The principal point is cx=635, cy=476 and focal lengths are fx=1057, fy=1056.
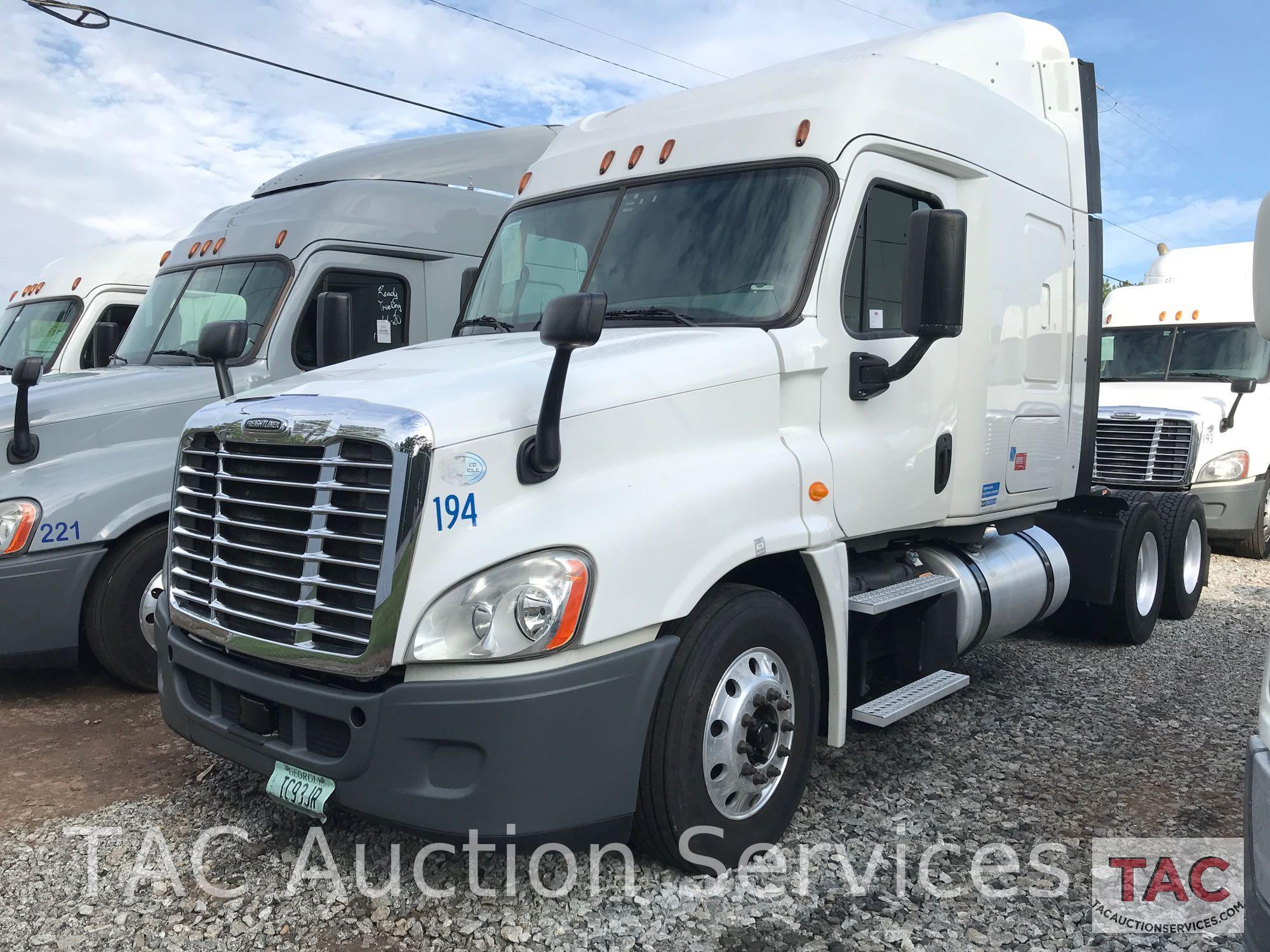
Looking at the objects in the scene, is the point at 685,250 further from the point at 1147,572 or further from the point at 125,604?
the point at 1147,572

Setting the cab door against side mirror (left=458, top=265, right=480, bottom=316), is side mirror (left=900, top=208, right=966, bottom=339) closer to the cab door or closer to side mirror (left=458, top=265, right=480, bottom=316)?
the cab door

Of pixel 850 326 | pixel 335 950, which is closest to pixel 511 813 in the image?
pixel 335 950

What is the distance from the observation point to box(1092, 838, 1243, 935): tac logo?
343 centimetres

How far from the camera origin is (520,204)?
17.0 ft

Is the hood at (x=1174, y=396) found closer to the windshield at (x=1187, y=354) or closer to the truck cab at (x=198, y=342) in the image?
the windshield at (x=1187, y=354)

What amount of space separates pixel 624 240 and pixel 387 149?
4209 mm

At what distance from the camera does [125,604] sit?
5.63 metres

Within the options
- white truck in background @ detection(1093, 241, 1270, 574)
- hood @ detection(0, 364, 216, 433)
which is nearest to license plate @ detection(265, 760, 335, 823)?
hood @ detection(0, 364, 216, 433)

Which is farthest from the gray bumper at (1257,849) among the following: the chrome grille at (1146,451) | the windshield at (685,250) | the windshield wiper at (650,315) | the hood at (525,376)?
the chrome grille at (1146,451)

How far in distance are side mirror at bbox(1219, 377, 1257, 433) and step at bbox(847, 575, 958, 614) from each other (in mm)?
6529

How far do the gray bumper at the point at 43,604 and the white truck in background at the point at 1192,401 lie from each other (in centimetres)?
720

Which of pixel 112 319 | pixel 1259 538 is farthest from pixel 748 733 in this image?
pixel 112 319

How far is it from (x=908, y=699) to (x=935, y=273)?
5.77 feet

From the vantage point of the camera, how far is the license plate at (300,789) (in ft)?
10.6
